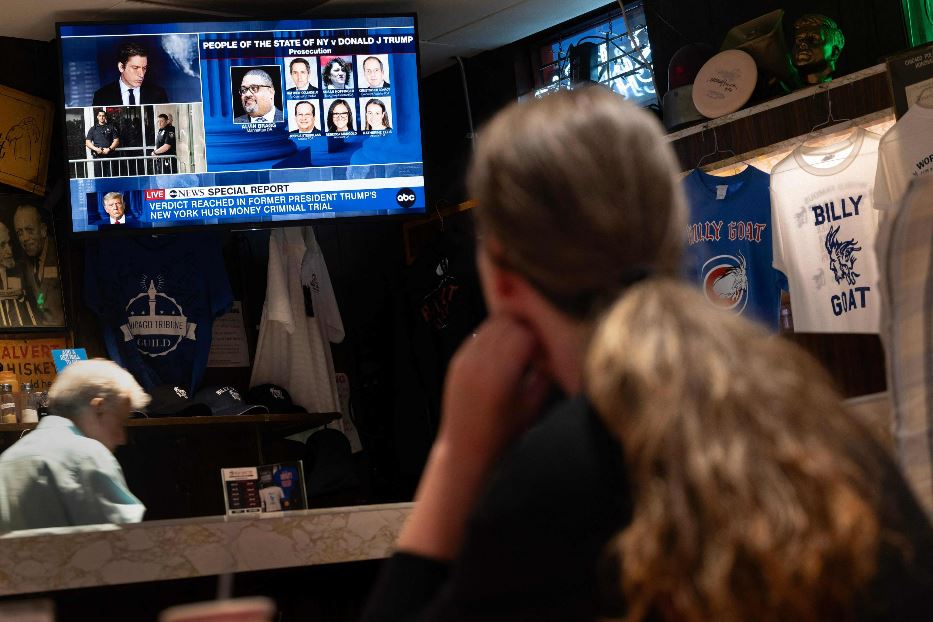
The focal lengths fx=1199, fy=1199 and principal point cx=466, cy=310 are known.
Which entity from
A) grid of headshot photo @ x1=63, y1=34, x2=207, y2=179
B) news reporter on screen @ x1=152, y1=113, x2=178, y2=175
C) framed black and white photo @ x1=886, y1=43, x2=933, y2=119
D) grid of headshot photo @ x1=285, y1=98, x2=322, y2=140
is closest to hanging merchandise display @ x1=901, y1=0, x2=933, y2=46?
framed black and white photo @ x1=886, y1=43, x2=933, y2=119

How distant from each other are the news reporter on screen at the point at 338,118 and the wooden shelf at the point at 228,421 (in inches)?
50.3

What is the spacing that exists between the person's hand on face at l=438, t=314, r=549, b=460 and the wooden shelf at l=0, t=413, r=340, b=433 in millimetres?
4022

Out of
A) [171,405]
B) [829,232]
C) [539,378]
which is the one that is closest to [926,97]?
[829,232]

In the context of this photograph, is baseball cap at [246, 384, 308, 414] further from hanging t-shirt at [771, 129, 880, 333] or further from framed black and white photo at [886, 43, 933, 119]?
framed black and white photo at [886, 43, 933, 119]

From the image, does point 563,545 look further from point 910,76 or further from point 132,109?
point 132,109

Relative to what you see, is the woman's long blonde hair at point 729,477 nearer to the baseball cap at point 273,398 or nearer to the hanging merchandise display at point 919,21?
the hanging merchandise display at point 919,21

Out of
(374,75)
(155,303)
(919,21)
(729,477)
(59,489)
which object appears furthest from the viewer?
(155,303)

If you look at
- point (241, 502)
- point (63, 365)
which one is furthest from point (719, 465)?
point (63, 365)

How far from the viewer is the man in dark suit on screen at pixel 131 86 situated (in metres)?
4.77

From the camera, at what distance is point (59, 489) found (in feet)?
12.0

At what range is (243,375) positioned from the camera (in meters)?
5.73

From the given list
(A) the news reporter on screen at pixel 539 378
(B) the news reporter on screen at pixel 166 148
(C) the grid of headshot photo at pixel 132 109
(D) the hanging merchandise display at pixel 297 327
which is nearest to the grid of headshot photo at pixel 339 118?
(C) the grid of headshot photo at pixel 132 109

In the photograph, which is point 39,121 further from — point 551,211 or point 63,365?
point 551,211

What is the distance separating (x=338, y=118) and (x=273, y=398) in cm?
130
